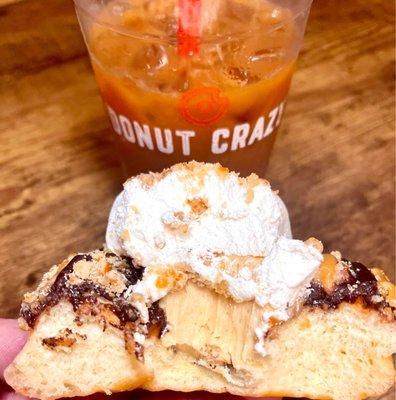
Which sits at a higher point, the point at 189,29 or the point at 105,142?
the point at 189,29

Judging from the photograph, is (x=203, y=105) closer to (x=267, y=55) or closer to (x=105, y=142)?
(x=267, y=55)

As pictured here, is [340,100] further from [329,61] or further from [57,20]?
[57,20]

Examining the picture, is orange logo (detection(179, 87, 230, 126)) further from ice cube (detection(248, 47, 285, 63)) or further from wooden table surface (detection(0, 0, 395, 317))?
wooden table surface (detection(0, 0, 395, 317))

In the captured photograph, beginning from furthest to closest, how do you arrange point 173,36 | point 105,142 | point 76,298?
point 105,142 < point 173,36 < point 76,298

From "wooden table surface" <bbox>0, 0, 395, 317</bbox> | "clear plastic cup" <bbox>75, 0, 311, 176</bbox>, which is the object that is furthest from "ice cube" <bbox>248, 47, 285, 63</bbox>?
"wooden table surface" <bbox>0, 0, 395, 317</bbox>

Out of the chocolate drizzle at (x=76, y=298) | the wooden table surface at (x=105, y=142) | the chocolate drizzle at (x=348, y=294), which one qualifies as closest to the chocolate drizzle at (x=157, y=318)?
the chocolate drizzle at (x=76, y=298)

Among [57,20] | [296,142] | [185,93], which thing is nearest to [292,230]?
[296,142]

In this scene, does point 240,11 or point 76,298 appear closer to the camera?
point 76,298

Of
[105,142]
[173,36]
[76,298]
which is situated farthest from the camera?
[105,142]

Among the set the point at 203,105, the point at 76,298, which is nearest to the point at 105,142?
the point at 203,105

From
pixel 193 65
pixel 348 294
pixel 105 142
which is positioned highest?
pixel 193 65
